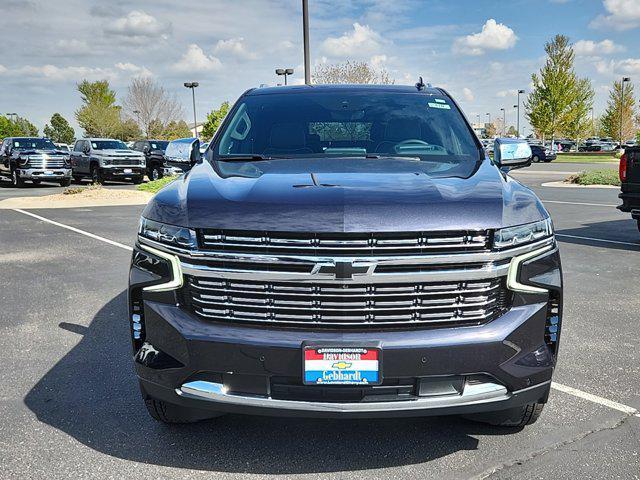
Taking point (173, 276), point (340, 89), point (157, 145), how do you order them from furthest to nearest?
point (157, 145) → point (340, 89) → point (173, 276)

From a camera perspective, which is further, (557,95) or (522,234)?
(557,95)

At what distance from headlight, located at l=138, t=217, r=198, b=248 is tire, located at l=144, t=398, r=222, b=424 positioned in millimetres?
860

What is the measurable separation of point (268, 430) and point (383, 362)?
3.52ft

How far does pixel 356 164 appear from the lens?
355cm

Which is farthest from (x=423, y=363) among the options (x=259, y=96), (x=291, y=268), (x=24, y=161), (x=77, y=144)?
(x=77, y=144)

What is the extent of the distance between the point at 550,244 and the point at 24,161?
25010mm

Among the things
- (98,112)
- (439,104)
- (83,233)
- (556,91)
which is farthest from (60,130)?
(439,104)

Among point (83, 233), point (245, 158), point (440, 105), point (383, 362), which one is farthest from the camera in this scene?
point (83, 233)

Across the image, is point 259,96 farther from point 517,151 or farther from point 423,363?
point 423,363

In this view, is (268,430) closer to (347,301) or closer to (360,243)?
(347,301)

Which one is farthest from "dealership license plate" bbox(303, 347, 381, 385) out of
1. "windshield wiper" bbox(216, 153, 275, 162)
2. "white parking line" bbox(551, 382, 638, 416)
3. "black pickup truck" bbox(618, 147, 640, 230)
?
"black pickup truck" bbox(618, 147, 640, 230)

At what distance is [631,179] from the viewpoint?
357 inches

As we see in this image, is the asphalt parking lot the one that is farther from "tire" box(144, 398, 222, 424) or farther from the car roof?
the car roof

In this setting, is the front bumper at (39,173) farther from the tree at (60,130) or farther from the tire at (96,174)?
the tree at (60,130)
